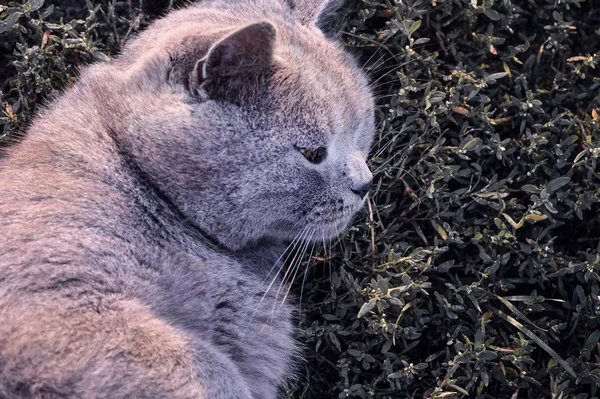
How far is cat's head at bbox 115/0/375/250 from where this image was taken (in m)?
1.82

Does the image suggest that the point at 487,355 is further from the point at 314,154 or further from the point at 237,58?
the point at 237,58

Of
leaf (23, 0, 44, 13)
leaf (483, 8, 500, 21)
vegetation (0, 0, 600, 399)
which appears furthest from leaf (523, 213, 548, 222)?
leaf (23, 0, 44, 13)

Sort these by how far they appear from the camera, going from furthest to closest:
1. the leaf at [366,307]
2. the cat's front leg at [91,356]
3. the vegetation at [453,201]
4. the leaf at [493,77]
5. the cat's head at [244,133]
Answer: the leaf at [493,77] → the vegetation at [453,201] → the leaf at [366,307] → the cat's head at [244,133] → the cat's front leg at [91,356]

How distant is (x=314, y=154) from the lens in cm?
190

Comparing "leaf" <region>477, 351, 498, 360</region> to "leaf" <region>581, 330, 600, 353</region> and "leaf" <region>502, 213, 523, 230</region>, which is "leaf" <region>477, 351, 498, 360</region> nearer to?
"leaf" <region>581, 330, 600, 353</region>

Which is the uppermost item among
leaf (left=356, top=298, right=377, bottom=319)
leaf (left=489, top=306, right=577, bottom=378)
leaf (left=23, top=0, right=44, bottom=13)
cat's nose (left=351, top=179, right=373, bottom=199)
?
leaf (left=23, top=0, right=44, bottom=13)

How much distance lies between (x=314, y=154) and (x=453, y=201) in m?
0.67

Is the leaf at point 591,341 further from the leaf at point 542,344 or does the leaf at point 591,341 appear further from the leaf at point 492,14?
the leaf at point 492,14

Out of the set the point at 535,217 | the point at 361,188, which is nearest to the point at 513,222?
the point at 535,217

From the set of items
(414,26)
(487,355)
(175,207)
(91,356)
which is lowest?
(487,355)

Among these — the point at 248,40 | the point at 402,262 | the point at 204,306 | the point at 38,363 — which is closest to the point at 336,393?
the point at 402,262

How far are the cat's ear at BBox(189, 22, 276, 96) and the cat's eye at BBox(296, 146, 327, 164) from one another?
0.75 feet

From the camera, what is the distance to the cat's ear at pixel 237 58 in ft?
5.61

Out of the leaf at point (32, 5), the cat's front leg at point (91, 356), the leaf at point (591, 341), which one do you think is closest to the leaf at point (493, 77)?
the leaf at point (591, 341)
